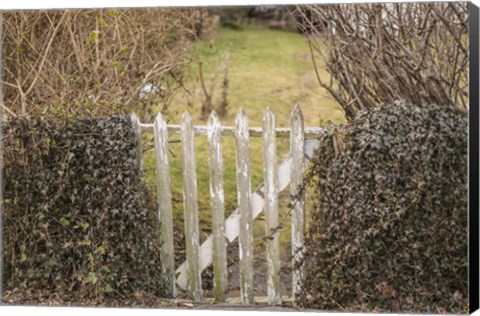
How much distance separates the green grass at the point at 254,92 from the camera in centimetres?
958

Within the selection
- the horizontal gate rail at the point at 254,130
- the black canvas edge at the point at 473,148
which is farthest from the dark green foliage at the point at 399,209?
the horizontal gate rail at the point at 254,130

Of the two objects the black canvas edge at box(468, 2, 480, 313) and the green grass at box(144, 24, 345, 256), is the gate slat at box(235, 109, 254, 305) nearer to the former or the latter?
the black canvas edge at box(468, 2, 480, 313)

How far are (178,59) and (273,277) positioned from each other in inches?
103

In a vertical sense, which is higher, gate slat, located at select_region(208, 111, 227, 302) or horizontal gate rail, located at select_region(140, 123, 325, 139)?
horizontal gate rail, located at select_region(140, 123, 325, 139)

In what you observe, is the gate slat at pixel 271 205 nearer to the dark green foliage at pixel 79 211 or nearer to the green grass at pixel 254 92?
the dark green foliage at pixel 79 211

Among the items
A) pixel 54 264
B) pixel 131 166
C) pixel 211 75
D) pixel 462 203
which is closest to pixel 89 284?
pixel 54 264

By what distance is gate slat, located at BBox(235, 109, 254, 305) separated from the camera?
5.88 meters

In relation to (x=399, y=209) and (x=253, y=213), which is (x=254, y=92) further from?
(x=399, y=209)

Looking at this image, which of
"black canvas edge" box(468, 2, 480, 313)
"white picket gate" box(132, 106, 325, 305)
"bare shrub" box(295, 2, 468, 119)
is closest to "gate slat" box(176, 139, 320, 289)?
"white picket gate" box(132, 106, 325, 305)

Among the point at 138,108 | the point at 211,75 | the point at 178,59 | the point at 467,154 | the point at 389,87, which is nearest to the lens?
the point at 467,154

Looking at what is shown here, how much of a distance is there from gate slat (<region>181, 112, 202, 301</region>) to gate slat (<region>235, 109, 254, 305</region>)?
285mm

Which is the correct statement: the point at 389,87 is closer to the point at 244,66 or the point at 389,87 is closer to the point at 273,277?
the point at 273,277

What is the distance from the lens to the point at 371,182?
5.40m

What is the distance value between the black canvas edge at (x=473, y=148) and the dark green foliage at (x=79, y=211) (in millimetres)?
1930
